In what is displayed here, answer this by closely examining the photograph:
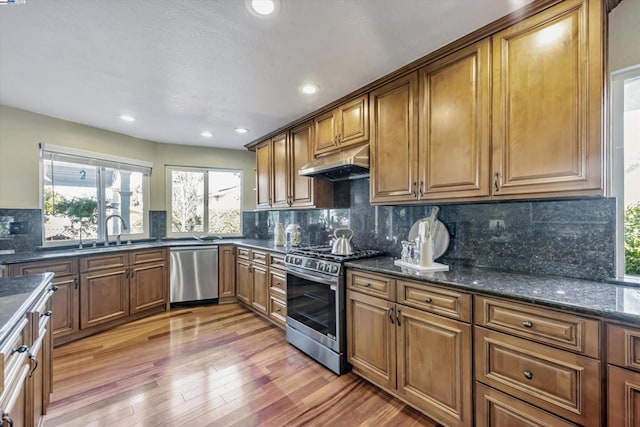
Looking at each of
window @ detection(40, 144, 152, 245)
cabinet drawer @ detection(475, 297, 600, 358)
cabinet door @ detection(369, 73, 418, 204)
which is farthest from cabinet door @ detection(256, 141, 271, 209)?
cabinet drawer @ detection(475, 297, 600, 358)

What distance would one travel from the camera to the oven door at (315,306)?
231 centimetres

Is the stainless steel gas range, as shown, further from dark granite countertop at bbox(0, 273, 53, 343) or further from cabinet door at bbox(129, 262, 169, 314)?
cabinet door at bbox(129, 262, 169, 314)

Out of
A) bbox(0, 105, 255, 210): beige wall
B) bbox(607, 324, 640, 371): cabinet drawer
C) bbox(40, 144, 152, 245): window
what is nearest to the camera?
bbox(607, 324, 640, 371): cabinet drawer

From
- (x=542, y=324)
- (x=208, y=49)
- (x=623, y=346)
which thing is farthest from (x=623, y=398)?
(x=208, y=49)

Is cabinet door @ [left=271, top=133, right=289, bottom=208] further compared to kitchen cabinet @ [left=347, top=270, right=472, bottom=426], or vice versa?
cabinet door @ [left=271, top=133, right=289, bottom=208]

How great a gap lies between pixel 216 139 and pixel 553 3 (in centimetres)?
388

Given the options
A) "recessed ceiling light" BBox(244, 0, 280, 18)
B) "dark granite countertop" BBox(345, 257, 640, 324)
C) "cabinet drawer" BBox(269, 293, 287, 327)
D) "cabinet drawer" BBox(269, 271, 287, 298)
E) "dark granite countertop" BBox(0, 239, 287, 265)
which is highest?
"recessed ceiling light" BBox(244, 0, 280, 18)

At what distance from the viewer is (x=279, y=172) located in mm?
3600

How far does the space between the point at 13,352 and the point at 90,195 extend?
10.6 feet

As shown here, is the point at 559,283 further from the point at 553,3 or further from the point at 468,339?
the point at 553,3

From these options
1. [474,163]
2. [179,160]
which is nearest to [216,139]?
[179,160]

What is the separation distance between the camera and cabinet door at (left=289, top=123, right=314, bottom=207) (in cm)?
313

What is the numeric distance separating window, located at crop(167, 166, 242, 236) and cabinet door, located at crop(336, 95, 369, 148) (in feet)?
8.84

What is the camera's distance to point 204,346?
275 centimetres
